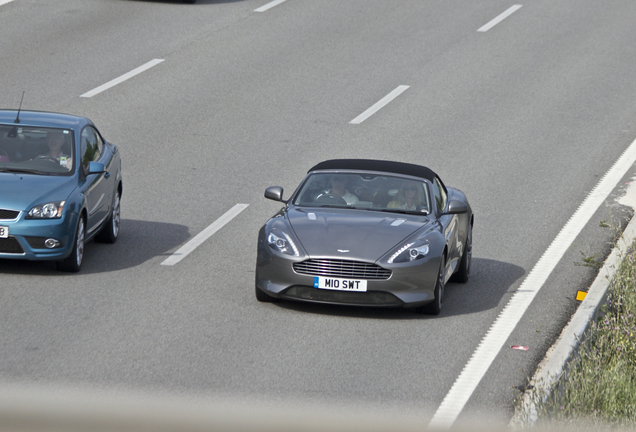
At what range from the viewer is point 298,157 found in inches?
638

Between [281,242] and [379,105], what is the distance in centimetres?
1115

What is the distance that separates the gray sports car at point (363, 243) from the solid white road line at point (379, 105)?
8562mm

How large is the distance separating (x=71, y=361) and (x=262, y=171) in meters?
8.76

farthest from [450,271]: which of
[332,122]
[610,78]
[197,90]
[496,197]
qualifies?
[610,78]

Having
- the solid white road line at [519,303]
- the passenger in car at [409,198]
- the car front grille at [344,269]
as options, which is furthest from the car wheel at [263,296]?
the solid white road line at [519,303]

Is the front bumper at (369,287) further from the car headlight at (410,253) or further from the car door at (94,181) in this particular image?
the car door at (94,181)

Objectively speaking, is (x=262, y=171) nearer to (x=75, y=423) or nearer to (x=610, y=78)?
(x=610, y=78)

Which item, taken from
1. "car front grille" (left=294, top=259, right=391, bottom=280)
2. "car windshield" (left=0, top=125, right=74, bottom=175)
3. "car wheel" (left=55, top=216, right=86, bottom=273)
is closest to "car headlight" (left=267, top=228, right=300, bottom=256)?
"car front grille" (left=294, top=259, right=391, bottom=280)

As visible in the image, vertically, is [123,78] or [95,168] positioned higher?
[95,168]

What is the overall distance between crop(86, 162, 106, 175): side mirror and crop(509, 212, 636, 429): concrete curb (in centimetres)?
509

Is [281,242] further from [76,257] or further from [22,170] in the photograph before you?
[22,170]

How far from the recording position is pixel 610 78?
841 inches

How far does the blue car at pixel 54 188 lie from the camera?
9273 millimetres

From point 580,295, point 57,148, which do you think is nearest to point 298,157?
point 57,148
